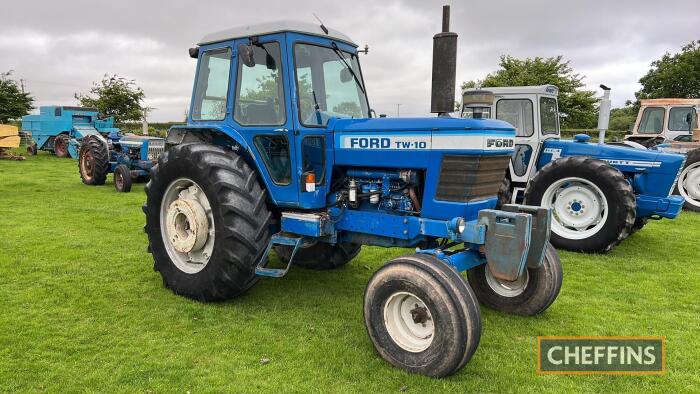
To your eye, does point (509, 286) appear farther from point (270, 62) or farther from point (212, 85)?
point (212, 85)

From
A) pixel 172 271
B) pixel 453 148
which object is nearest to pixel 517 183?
pixel 453 148

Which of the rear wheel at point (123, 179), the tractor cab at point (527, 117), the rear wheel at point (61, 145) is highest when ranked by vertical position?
the tractor cab at point (527, 117)

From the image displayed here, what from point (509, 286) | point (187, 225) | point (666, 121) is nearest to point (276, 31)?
point (187, 225)

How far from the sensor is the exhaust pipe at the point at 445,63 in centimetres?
338

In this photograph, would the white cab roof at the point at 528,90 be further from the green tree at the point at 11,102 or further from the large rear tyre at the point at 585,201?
the green tree at the point at 11,102

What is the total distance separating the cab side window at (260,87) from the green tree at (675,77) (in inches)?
1397

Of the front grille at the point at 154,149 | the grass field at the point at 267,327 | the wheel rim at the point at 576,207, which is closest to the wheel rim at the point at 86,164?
the front grille at the point at 154,149

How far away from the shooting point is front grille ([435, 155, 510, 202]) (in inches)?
142

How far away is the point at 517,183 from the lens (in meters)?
8.19

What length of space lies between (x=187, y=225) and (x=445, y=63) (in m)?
2.74

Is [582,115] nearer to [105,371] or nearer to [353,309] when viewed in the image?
[353,309]

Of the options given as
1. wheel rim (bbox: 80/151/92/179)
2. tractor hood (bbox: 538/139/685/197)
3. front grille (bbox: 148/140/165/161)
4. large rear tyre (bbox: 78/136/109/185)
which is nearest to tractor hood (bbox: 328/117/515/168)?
tractor hood (bbox: 538/139/685/197)

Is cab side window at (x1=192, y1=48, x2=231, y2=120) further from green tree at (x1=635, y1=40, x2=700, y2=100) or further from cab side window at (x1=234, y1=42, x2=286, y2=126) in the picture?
green tree at (x1=635, y1=40, x2=700, y2=100)

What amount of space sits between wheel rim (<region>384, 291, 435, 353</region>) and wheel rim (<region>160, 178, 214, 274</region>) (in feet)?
5.72
